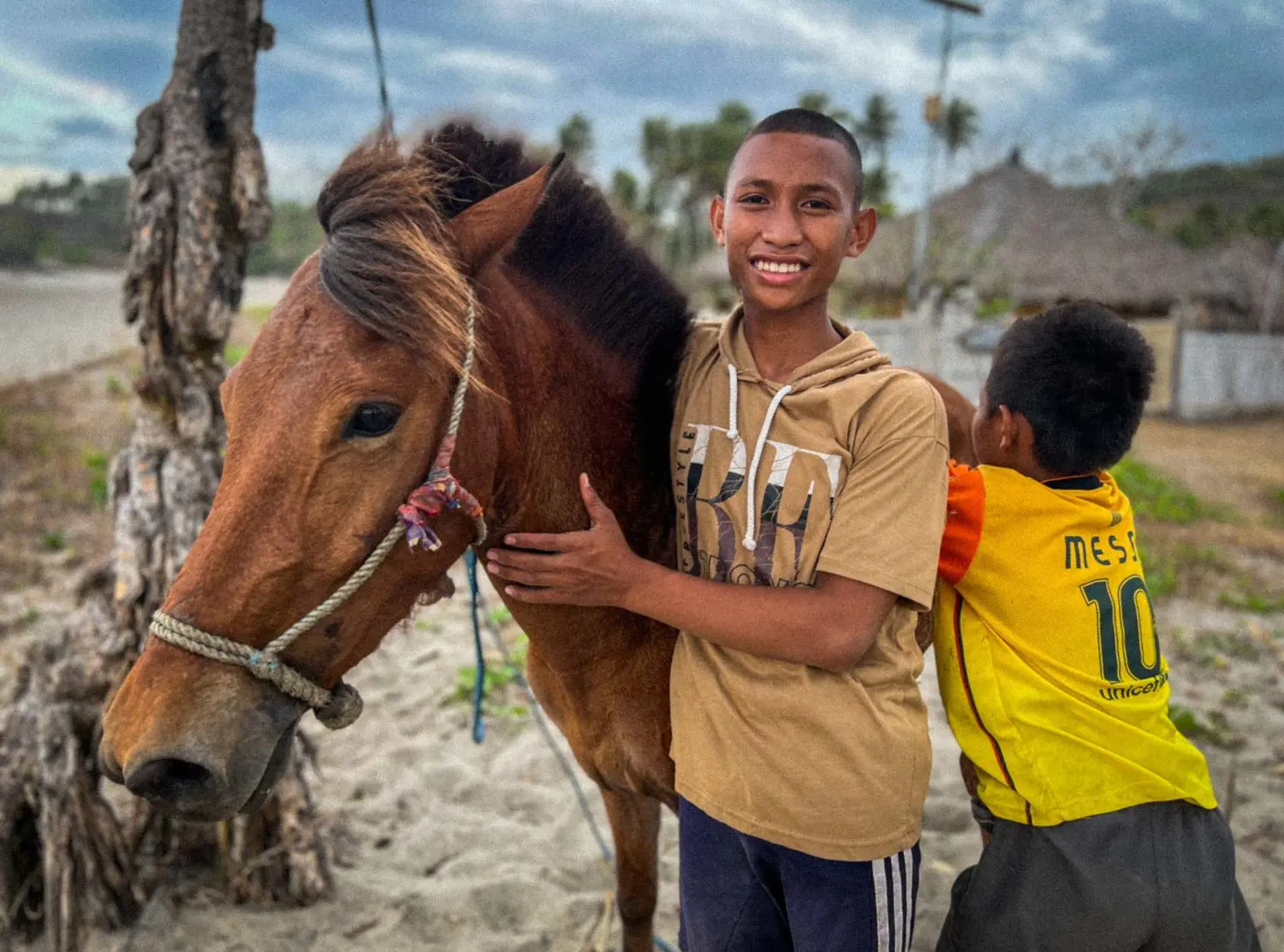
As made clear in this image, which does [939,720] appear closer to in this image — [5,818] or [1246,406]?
[5,818]

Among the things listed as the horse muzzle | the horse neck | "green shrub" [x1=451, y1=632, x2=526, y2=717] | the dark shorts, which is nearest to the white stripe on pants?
the dark shorts

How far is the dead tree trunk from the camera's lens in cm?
277

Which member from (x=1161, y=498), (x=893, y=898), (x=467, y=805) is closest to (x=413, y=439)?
(x=893, y=898)

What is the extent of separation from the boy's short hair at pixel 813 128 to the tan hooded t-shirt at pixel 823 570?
1.26 feet

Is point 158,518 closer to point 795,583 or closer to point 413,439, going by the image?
point 413,439

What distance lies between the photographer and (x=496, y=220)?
1512 millimetres

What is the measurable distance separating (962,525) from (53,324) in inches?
625

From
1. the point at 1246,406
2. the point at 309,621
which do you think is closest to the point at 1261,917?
the point at 309,621

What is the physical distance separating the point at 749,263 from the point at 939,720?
3748 mm

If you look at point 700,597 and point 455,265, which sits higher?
point 455,265

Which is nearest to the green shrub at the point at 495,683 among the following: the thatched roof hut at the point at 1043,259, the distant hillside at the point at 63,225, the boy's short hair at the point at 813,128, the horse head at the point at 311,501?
the horse head at the point at 311,501

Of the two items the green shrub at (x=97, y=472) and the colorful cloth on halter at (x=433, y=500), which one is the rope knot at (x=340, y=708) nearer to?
the colorful cloth on halter at (x=433, y=500)

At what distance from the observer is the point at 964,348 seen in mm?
11727

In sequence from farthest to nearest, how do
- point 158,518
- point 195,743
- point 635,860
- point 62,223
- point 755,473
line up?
point 62,223, point 158,518, point 635,860, point 755,473, point 195,743
